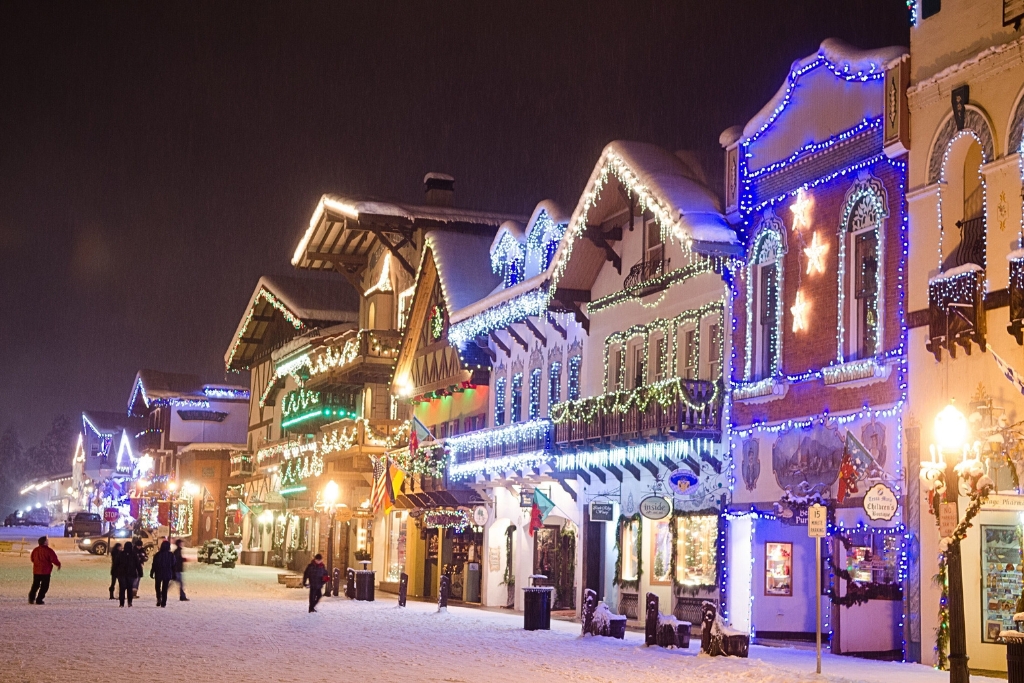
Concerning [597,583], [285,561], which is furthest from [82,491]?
[597,583]

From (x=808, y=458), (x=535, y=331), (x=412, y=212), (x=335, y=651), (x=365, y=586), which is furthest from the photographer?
(x=412, y=212)

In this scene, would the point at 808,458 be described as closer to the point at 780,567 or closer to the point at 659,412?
the point at 780,567

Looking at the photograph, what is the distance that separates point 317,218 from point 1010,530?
39102mm

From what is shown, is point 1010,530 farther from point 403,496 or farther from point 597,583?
point 403,496

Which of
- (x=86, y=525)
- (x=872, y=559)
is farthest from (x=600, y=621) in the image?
(x=86, y=525)

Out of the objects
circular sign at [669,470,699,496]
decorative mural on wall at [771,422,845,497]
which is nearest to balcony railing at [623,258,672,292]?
circular sign at [669,470,699,496]

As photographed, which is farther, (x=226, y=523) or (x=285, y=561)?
(x=226, y=523)

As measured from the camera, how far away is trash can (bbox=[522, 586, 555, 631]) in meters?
28.2

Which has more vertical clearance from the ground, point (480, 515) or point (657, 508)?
point (657, 508)

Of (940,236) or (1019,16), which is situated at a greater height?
(1019,16)

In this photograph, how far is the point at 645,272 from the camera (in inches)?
1260

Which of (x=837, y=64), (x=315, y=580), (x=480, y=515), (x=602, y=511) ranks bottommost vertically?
(x=315, y=580)

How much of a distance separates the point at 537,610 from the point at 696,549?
11.7 feet

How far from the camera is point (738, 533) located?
27.3 meters
